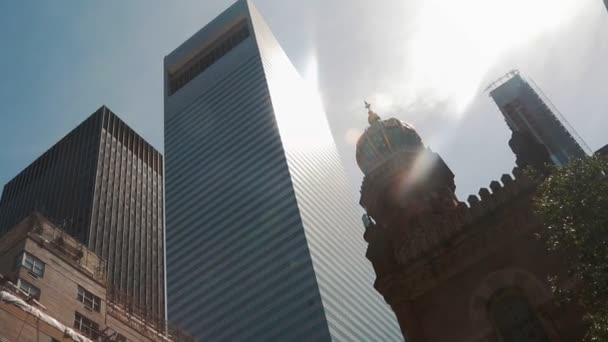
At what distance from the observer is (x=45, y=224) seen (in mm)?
58750

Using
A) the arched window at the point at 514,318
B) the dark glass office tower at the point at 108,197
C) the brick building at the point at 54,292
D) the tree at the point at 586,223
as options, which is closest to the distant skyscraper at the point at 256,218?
the dark glass office tower at the point at 108,197

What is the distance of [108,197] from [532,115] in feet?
346

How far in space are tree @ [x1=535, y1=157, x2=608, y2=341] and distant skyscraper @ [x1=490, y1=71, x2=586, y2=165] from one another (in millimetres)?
79547

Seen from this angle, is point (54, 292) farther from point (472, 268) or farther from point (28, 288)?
point (472, 268)

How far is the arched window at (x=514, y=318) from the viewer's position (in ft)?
67.4

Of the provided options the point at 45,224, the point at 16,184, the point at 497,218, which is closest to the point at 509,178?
the point at 497,218

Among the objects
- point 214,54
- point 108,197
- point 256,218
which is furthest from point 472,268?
point 214,54

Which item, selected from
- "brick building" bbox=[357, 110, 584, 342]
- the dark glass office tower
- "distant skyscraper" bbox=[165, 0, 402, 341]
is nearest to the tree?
"brick building" bbox=[357, 110, 584, 342]

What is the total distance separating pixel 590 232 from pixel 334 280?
11601 centimetres

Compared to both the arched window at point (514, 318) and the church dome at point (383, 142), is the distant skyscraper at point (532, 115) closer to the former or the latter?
the church dome at point (383, 142)

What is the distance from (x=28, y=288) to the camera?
47.2 m

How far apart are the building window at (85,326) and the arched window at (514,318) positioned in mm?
39555

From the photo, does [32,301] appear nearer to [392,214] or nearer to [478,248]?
[392,214]

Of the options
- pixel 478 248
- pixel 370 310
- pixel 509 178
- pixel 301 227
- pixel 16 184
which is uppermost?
pixel 16 184
